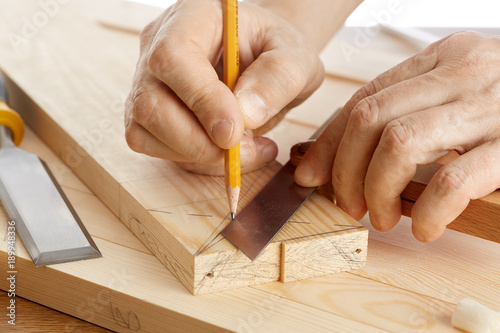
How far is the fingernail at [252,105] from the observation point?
909 millimetres

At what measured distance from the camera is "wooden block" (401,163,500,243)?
85 centimetres

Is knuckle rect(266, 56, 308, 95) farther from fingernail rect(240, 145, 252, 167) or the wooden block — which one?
the wooden block

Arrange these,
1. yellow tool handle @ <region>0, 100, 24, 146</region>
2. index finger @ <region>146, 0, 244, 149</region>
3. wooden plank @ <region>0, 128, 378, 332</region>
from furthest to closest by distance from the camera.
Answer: yellow tool handle @ <region>0, 100, 24, 146</region>, index finger @ <region>146, 0, 244, 149</region>, wooden plank @ <region>0, 128, 378, 332</region>

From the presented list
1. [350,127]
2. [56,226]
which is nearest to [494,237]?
[350,127]

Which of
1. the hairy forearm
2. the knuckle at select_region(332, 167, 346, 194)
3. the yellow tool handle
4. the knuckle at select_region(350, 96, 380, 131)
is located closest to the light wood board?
the knuckle at select_region(332, 167, 346, 194)

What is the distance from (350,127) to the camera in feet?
2.96

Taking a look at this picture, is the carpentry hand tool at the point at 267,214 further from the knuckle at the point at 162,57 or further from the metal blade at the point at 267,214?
the knuckle at the point at 162,57

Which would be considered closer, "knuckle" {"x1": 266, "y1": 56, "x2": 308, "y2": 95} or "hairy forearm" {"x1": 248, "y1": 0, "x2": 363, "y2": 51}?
"knuckle" {"x1": 266, "y1": 56, "x2": 308, "y2": 95}

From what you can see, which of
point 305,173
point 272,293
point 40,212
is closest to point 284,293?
point 272,293

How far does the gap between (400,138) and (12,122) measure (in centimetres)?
84

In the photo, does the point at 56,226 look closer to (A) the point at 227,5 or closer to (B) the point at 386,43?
(A) the point at 227,5

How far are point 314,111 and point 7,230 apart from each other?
779 millimetres

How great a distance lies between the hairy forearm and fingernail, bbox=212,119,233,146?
47 centimetres

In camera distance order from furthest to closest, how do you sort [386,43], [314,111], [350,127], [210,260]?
[386,43] < [314,111] < [350,127] < [210,260]
